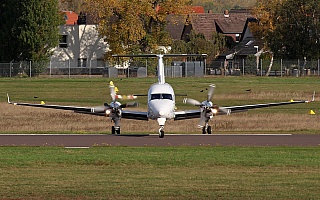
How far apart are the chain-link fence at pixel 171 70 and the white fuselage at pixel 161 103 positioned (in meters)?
54.9

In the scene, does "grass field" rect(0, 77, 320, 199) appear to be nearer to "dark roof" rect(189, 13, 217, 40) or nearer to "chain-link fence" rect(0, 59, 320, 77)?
"chain-link fence" rect(0, 59, 320, 77)

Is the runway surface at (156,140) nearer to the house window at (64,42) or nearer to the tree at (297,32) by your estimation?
the tree at (297,32)

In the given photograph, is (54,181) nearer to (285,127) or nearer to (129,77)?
(285,127)

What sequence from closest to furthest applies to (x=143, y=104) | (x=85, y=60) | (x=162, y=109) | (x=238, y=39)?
(x=162, y=109) → (x=143, y=104) → (x=85, y=60) → (x=238, y=39)

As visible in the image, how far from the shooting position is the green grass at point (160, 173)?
696 inches

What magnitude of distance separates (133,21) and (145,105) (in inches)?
1595

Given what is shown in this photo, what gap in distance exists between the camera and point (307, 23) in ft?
313

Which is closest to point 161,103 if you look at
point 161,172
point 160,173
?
point 161,172

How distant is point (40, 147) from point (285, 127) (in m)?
16.8

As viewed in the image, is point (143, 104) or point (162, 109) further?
point (143, 104)

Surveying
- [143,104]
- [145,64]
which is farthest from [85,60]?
[143,104]

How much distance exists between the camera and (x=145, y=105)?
55.4 m

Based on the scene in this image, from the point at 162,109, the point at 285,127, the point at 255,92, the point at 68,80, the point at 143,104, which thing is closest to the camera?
the point at 162,109

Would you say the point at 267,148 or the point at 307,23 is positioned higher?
the point at 307,23
